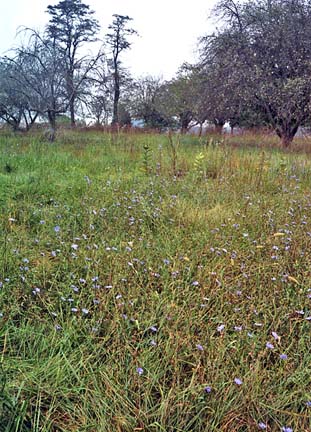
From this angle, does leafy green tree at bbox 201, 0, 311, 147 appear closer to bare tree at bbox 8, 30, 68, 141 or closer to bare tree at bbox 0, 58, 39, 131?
bare tree at bbox 8, 30, 68, 141

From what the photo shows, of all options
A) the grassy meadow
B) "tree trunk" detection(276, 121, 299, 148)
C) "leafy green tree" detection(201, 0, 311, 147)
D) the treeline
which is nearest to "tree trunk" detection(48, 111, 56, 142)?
the treeline

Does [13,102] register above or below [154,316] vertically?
above

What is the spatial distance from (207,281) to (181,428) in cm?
85

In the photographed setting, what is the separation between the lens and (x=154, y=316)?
1.45 meters

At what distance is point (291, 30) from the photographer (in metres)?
7.56

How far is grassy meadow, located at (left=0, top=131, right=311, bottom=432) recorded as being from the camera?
3.40 ft

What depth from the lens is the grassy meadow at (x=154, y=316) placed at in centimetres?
104

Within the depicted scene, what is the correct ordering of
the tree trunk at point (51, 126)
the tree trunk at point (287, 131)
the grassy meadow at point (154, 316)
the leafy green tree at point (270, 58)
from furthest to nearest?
the tree trunk at point (287, 131) < the tree trunk at point (51, 126) < the leafy green tree at point (270, 58) < the grassy meadow at point (154, 316)

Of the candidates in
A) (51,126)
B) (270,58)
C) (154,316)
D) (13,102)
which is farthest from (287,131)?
(13,102)

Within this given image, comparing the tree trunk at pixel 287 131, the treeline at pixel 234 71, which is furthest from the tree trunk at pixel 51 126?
the tree trunk at pixel 287 131

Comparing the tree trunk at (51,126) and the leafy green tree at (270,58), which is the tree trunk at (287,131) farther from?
the tree trunk at (51,126)

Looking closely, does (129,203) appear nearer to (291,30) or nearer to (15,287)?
(15,287)

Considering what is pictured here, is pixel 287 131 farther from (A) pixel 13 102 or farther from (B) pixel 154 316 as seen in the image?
(A) pixel 13 102

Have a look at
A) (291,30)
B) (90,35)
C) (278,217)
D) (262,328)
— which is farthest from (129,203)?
(90,35)
